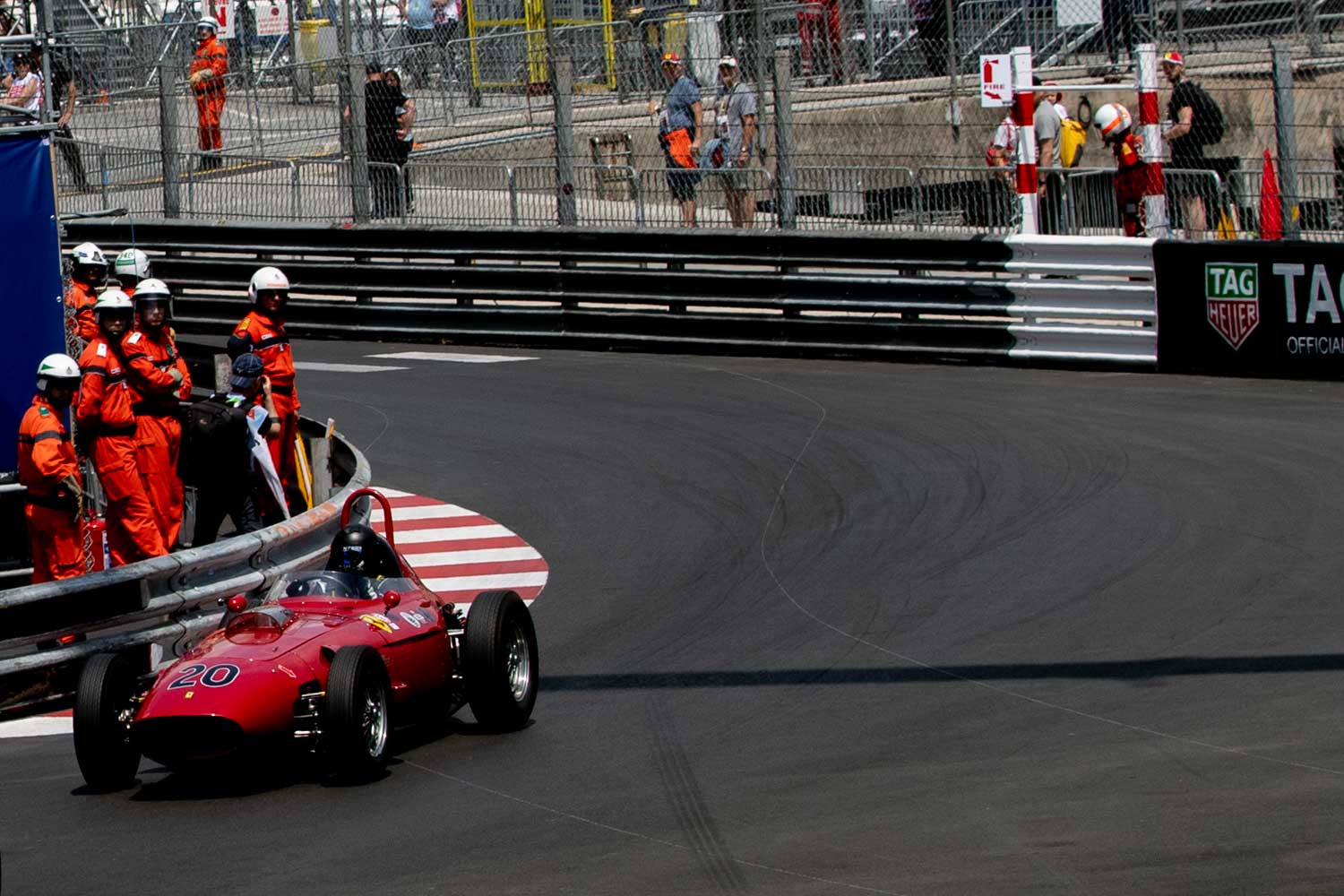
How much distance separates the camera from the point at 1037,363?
17.4m

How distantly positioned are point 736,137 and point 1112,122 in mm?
3542

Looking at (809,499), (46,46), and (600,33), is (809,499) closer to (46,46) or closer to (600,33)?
(46,46)

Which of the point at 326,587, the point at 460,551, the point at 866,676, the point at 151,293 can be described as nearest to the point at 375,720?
the point at 326,587

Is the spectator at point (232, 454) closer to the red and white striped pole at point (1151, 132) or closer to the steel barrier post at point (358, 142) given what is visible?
the red and white striped pole at point (1151, 132)

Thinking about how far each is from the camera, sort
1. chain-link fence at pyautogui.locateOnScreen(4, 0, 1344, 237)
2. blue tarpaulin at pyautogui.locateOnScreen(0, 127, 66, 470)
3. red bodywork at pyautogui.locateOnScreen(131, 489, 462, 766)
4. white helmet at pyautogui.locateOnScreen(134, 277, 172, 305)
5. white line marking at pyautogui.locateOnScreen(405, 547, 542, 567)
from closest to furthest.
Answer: red bodywork at pyautogui.locateOnScreen(131, 489, 462, 766)
blue tarpaulin at pyautogui.locateOnScreen(0, 127, 66, 470)
white line marking at pyautogui.locateOnScreen(405, 547, 542, 567)
white helmet at pyautogui.locateOnScreen(134, 277, 172, 305)
chain-link fence at pyautogui.locateOnScreen(4, 0, 1344, 237)

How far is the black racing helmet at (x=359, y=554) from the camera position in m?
8.88

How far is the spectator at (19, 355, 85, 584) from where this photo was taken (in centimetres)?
1102

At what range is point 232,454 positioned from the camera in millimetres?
12516

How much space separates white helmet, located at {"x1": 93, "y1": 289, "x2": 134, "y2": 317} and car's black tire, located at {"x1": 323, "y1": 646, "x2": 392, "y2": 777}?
4.77 m

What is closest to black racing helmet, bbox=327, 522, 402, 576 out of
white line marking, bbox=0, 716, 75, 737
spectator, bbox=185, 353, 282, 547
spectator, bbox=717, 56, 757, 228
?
white line marking, bbox=0, 716, 75, 737

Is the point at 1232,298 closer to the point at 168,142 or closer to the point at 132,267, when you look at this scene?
the point at 132,267

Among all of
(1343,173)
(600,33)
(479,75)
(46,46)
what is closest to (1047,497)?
(1343,173)

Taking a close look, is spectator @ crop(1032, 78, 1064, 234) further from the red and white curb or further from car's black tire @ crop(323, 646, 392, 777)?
car's black tire @ crop(323, 646, 392, 777)

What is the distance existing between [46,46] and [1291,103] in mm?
9521
